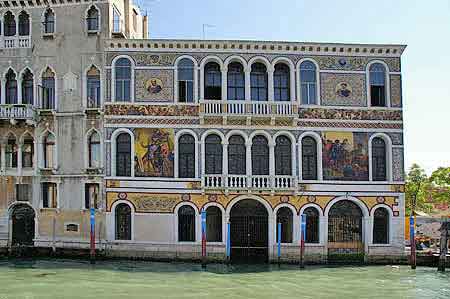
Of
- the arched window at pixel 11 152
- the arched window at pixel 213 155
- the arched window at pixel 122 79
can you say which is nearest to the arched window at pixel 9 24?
the arched window at pixel 11 152

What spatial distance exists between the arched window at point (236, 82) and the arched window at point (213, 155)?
1.84m

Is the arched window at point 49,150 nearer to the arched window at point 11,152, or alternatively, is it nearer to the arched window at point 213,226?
the arched window at point 11,152

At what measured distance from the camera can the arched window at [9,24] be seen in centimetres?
2444

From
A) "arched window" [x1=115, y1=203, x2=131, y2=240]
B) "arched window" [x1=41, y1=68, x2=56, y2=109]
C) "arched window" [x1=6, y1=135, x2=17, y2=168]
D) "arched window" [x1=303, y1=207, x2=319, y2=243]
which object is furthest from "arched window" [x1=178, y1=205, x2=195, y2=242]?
"arched window" [x1=6, y1=135, x2=17, y2=168]

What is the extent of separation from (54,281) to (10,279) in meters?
1.43

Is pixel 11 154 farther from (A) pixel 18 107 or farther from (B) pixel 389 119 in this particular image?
(B) pixel 389 119

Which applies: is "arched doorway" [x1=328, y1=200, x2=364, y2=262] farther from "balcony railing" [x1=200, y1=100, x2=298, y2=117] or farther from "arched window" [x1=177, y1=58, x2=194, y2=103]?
"arched window" [x1=177, y1=58, x2=194, y2=103]

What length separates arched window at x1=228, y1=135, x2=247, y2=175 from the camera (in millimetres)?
23250

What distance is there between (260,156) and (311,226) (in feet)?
11.0

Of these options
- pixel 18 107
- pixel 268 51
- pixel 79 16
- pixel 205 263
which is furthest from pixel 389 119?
pixel 18 107

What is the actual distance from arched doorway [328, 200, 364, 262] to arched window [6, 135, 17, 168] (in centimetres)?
1270

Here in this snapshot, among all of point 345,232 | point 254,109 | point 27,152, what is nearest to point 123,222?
point 27,152

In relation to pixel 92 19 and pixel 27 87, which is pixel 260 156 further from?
pixel 27 87

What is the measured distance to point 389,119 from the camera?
23.4 metres
